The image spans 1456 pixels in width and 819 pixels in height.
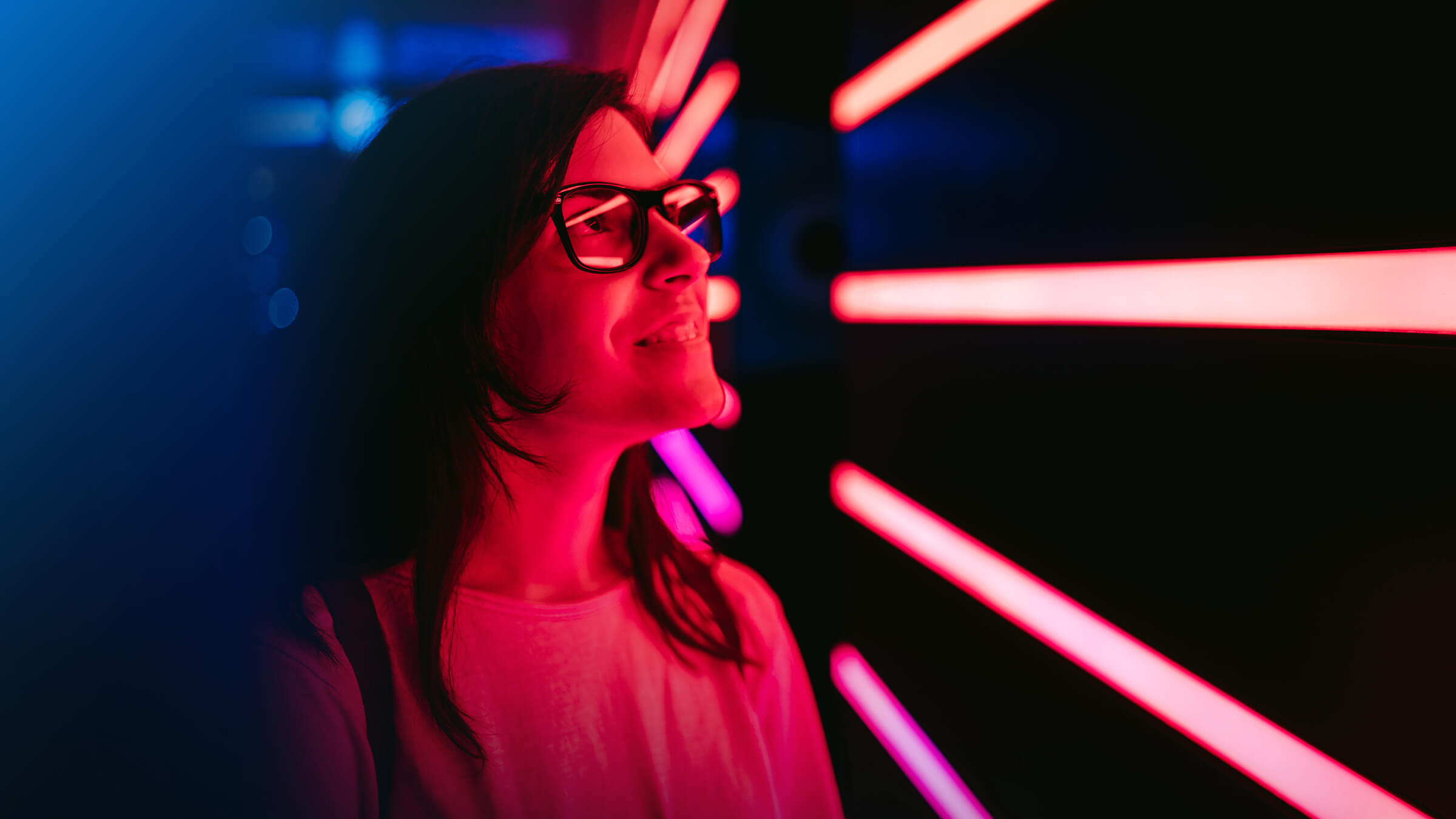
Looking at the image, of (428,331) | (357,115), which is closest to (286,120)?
(357,115)

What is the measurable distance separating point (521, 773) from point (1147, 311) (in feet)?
2.57

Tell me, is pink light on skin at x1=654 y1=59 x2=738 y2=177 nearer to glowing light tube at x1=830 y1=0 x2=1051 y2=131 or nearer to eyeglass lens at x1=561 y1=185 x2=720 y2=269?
glowing light tube at x1=830 y1=0 x2=1051 y2=131

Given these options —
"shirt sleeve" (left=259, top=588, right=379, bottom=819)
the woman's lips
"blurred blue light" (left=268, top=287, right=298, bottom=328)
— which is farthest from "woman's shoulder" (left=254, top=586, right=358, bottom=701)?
the woman's lips

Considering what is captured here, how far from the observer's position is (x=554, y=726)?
2.72 ft

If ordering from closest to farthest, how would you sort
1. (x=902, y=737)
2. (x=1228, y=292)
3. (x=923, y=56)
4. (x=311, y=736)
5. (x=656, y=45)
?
(x=1228, y=292) → (x=311, y=736) → (x=923, y=56) → (x=902, y=737) → (x=656, y=45)

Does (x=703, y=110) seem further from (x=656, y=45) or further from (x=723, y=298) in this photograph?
(x=723, y=298)

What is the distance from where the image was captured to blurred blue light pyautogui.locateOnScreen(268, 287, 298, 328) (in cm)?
81

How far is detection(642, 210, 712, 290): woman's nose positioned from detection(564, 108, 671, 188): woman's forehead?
0.15ft

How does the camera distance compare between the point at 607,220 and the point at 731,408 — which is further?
the point at 731,408

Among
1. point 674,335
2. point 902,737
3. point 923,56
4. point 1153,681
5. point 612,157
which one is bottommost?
point 902,737

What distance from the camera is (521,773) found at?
0.80 meters

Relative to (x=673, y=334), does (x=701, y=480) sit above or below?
below

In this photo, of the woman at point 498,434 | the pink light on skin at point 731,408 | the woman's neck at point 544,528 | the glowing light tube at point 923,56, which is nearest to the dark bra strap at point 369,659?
the woman at point 498,434

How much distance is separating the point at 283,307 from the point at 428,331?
16 cm
